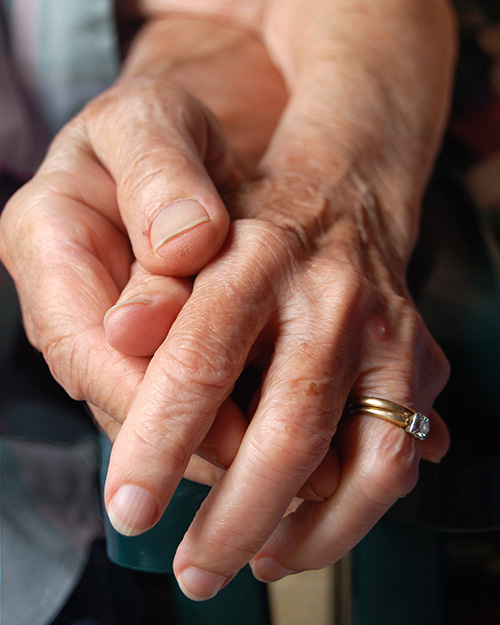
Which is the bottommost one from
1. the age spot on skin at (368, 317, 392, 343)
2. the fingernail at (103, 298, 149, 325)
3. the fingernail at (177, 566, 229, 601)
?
the fingernail at (177, 566, 229, 601)

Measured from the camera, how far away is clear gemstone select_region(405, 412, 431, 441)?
1.28 feet

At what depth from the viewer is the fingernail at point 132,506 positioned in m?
0.33

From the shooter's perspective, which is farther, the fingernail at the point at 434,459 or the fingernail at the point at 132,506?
the fingernail at the point at 434,459

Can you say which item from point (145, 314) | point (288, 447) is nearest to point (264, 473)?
point (288, 447)

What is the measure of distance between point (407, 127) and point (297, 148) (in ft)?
0.49

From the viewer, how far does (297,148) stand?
54 cm

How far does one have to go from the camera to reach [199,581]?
365mm

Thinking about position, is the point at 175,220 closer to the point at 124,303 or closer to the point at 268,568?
the point at 124,303

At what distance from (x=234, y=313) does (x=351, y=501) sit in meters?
0.14

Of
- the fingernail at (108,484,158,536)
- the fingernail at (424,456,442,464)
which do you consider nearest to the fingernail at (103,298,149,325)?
the fingernail at (108,484,158,536)

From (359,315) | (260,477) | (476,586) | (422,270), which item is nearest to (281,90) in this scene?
(422,270)

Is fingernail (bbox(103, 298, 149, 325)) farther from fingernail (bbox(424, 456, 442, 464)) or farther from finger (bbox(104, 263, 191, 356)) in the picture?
fingernail (bbox(424, 456, 442, 464))

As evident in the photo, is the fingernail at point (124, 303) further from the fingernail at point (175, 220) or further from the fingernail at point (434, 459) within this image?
the fingernail at point (434, 459)

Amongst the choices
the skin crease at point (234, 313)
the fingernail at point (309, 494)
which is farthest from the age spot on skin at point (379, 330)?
the fingernail at point (309, 494)
